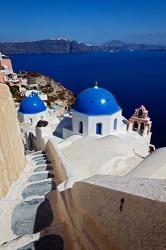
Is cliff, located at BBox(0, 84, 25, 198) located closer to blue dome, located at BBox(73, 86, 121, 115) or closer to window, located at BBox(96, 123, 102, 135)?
blue dome, located at BBox(73, 86, 121, 115)

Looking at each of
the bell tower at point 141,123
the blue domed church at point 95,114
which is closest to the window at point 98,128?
the blue domed church at point 95,114

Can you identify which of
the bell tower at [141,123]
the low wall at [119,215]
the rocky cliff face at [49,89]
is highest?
the low wall at [119,215]

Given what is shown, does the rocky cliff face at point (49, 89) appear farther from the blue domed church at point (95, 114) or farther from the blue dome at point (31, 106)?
the blue domed church at point (95, 114)

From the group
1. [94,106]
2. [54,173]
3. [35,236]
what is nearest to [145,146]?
[94,106]

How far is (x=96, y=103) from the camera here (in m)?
16.7

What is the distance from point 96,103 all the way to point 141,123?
4.41 m

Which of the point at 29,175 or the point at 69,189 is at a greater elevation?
the point at 69,189

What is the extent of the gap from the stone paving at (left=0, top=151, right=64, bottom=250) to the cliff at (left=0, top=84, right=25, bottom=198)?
0.37 metres

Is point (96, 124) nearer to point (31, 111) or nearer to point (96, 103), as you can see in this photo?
point (96, 103)

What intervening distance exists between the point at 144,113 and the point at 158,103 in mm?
37658

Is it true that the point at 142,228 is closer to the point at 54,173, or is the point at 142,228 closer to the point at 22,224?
the point at 22,224

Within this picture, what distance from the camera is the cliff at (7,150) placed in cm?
841

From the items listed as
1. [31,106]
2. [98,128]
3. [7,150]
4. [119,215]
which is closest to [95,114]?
[98,128]

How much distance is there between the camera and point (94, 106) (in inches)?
655
